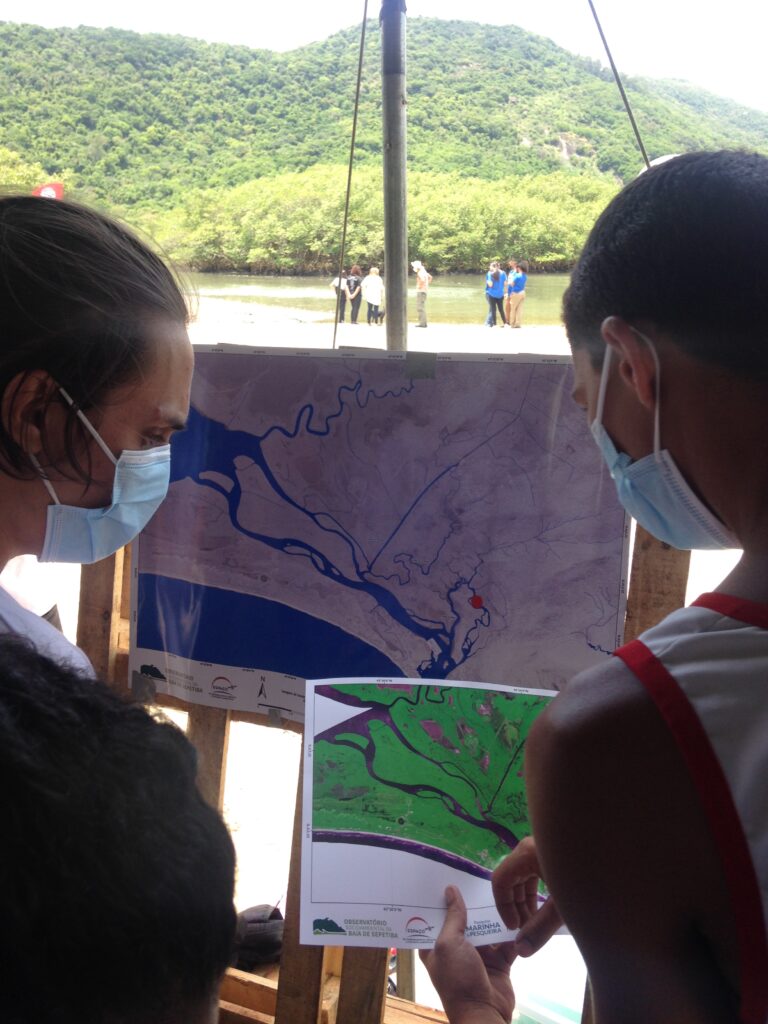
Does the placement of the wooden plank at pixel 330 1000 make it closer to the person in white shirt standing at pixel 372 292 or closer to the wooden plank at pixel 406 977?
the wooden plank at pixel 406 977

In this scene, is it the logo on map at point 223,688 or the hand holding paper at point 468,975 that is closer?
the hand holding paper at point 468,975

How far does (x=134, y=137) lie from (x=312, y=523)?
22389 millimetres

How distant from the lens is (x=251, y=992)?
2107 mm

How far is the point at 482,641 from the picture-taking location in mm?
1788

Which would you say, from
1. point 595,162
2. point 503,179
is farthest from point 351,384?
point 595,162

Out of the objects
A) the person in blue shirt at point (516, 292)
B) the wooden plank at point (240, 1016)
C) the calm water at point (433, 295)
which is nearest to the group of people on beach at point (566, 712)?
the wooden plank at point (240, 1016)

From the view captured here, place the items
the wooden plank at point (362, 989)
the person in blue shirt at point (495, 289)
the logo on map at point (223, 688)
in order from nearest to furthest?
the wooden plank at point (362, 989) → the logo on map at point (223, 688) → the person in blue shirt at point (495, 289)

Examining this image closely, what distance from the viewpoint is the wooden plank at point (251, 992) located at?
209 centimetres

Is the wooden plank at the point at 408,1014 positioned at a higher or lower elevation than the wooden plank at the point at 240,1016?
higher

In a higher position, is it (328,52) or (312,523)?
(328,52)

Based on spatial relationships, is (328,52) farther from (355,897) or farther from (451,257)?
(355,897)

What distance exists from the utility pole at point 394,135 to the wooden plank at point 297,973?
136cm

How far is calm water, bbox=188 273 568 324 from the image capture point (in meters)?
9.05

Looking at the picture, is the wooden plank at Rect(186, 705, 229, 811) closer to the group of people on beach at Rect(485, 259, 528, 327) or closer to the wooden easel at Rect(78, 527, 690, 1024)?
the wooden easel at Rect(78, 527, 690, 1024)
